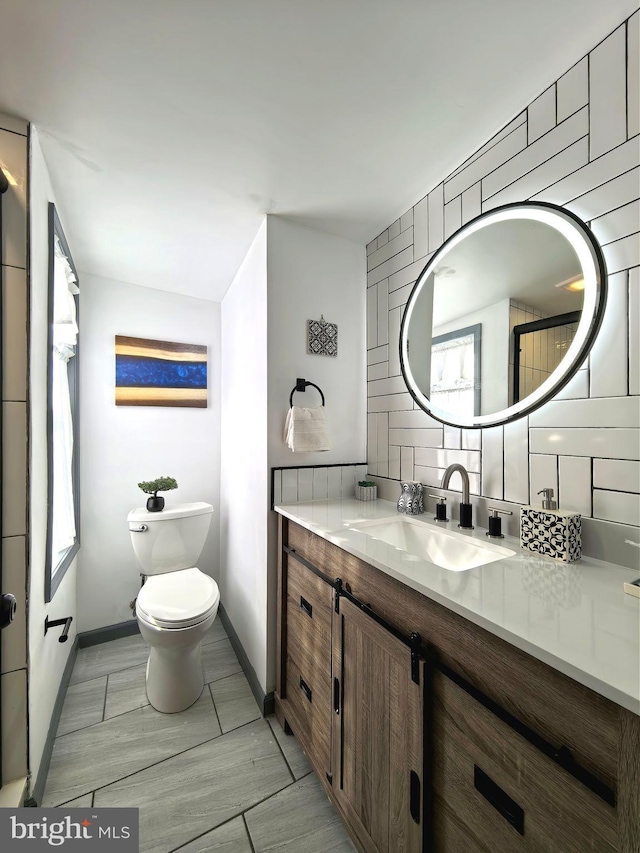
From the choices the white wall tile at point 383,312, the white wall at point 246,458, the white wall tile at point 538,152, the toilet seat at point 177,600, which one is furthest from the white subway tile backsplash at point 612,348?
the toilet seat at point 177,600

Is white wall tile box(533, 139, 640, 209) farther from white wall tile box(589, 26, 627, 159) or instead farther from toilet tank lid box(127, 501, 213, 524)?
toilet tank lid box(127, 501, 213, 524)

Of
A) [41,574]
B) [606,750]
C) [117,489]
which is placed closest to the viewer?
[606,750]

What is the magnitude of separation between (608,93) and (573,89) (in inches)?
4.8

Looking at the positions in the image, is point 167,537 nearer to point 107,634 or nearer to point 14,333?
point 107,634

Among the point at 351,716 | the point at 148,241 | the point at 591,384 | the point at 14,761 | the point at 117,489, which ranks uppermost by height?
the point at 148,241

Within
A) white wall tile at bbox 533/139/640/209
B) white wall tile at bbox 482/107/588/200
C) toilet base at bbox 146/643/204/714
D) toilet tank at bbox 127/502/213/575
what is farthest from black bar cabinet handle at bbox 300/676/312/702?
white wall tile at bbox 482/107/588/200

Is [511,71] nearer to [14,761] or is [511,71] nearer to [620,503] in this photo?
[620,503]

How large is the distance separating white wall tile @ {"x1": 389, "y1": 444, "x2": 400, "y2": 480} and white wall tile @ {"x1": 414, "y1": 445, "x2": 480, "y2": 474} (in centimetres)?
12

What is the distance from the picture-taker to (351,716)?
3.50 ft

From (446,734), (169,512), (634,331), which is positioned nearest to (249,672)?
(169,512)

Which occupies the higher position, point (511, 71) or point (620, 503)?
point (511, 71)

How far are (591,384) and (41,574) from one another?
1913 mm

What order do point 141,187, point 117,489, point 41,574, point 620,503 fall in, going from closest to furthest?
1. point 620,503
2. point 41,574
3. point 141,187
4. point 117,489

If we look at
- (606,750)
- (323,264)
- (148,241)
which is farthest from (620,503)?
(148,241)
